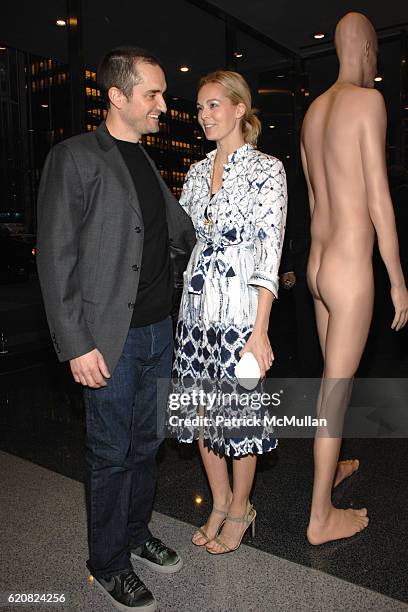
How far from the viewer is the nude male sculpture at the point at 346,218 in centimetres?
203

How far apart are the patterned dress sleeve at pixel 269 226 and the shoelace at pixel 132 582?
1041 millimetres

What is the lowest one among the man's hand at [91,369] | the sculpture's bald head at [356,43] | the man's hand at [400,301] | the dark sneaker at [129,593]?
the dark sneaker at [129,593]

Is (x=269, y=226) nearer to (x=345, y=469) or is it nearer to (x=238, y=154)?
(x=238, y=154)

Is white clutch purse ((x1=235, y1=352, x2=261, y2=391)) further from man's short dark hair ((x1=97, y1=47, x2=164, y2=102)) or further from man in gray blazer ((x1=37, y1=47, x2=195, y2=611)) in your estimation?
man's short dark hair ((x1=97, y1=47, x2=164, y2=102))

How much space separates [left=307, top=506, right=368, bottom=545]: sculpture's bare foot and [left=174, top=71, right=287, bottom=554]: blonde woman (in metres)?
0.28

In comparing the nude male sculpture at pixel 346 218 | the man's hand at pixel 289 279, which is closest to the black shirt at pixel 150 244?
the nude male sculpture at pixel 346 218

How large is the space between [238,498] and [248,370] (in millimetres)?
572

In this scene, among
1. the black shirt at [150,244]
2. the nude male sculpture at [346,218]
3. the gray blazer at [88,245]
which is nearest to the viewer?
the gray blazer at [88,245]

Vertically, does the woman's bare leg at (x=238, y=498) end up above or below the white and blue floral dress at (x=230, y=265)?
below

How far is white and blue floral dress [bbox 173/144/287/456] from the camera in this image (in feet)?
6.50

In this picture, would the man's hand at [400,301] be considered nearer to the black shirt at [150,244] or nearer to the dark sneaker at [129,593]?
the black shirt at [150,244]

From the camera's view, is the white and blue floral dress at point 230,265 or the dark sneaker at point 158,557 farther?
the dark sneaker at point 158,557

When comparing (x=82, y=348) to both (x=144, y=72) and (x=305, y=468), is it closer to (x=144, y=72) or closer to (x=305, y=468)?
(x=144, y=72)

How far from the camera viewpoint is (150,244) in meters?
1.91
